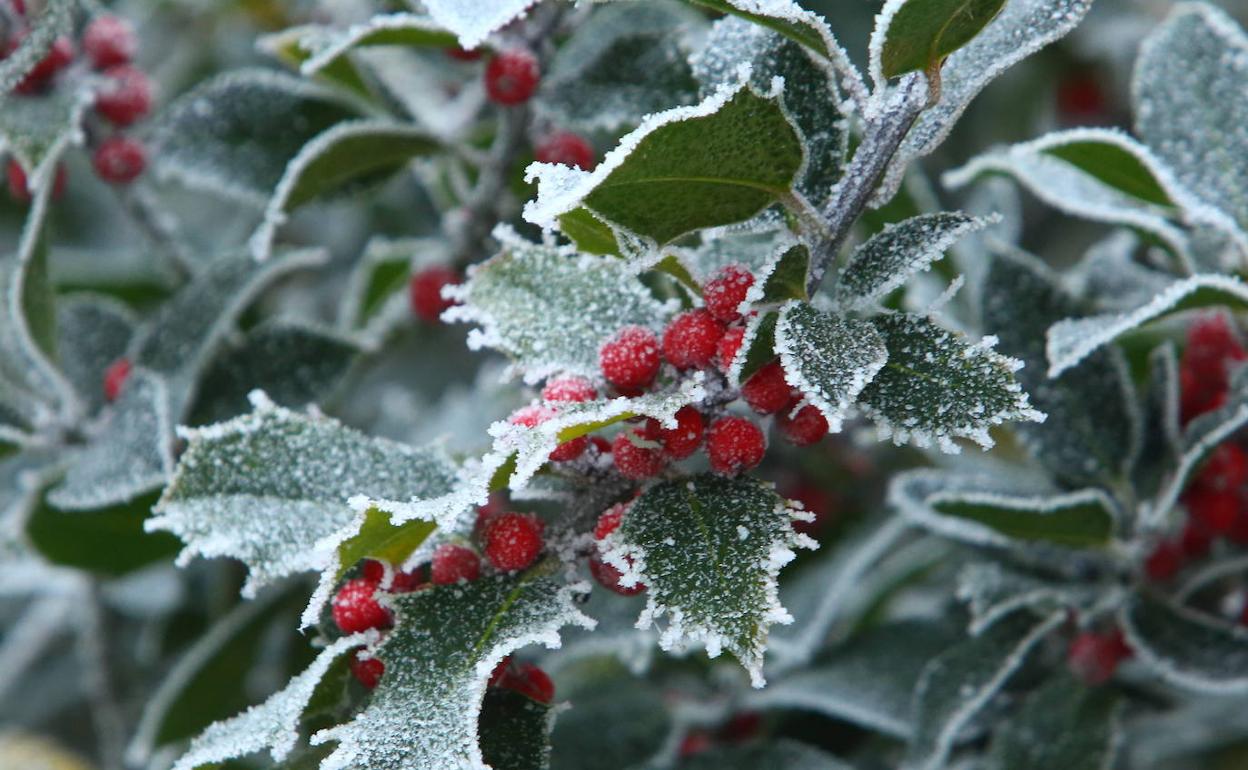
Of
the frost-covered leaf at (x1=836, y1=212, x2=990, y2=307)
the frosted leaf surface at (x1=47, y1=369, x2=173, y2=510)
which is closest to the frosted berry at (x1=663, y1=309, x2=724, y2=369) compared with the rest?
the frost-covered leaf at (x1=836, y1=212, x2=990, y2=307)

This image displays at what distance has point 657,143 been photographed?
37.2 inches

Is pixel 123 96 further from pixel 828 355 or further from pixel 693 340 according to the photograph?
pixel 828 355

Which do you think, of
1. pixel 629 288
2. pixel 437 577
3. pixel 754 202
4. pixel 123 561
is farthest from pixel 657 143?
pixel 123 561

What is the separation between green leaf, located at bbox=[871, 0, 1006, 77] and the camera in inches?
38.9

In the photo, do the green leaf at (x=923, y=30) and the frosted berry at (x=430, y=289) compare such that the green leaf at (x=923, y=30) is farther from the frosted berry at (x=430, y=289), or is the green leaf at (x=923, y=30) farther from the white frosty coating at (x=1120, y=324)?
the frosted berry at (x=430, y=289)

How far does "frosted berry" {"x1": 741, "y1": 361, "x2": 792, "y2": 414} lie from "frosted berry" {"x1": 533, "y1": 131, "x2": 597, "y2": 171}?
22.5 inches

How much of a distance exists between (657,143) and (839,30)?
5.66 feet

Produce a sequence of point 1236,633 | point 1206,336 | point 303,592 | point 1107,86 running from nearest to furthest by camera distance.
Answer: point 1236,633 < point 1206,336 < point 303,592 < point 1107,86

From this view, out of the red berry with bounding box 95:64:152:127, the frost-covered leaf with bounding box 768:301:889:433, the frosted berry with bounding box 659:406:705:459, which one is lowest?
the frosted berry with bounding box 659:406:705:459

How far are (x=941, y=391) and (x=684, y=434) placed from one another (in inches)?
8.5

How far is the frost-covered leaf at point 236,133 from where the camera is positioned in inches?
67.5

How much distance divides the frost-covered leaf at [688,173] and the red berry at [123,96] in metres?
0.88

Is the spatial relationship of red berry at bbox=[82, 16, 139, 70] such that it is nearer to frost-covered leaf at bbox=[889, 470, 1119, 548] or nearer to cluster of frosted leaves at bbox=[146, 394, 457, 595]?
cluster of frosted leaves at bbox=[146, 394, 457, 595]

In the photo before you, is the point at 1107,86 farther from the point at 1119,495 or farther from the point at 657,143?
the point at 657,143
